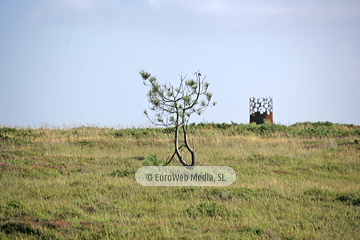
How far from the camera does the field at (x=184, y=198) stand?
7.71m

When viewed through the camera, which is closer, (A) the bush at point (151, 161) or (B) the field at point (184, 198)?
(B) the field at point (184, 198)

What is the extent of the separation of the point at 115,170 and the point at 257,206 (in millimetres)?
6577

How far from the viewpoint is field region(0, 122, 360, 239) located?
7.71 metres

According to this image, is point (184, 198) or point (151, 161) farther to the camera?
point (151, 161)

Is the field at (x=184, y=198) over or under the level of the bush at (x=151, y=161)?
under

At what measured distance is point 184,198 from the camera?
1087 centimetres

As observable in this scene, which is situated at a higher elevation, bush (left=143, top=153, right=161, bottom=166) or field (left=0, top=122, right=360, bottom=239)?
bush (left=143, top=153, right=161, bottom=166)

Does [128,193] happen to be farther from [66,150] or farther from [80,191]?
[66,150]

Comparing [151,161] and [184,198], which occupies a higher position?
[151,161]

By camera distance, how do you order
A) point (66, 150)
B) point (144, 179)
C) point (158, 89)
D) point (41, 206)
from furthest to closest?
1. point (66, 150)
2. point (158, 89)
3. point (144, 179)
4. point (41, 206)

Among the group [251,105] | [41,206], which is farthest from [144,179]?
[251,105]

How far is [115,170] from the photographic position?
1491 cm

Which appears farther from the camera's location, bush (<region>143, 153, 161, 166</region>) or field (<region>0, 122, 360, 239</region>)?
bush (<region>143, 153, 161, 166</region>)

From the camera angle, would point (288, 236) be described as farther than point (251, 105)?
No
